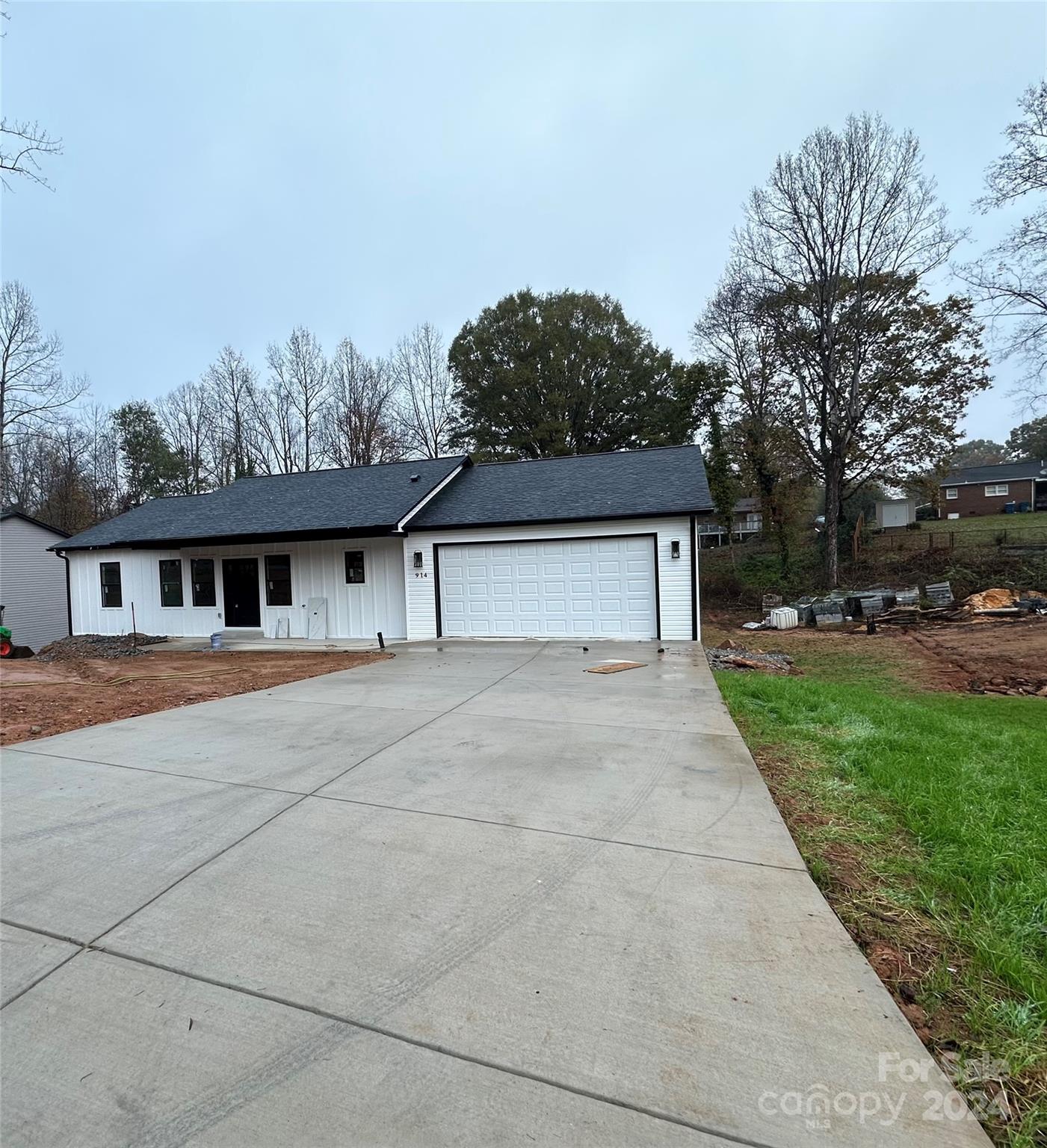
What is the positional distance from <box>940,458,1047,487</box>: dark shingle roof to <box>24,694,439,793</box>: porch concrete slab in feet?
136

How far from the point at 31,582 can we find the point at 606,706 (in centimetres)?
2261

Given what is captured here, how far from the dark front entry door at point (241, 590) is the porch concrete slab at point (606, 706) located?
9365 mm

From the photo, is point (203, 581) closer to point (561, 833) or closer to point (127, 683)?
point (127, 683)

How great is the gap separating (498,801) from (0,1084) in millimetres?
2422

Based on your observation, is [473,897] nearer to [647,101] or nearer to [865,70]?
[647,101]

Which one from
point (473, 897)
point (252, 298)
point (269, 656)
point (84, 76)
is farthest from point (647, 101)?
point (252, 298)

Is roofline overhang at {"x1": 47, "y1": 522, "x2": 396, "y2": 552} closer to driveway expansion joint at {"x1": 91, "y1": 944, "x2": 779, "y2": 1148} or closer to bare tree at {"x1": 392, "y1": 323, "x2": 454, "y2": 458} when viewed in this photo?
driveway expansion joint at {"x1": 91, "y1": 944, "x2": 779, "y2": 1148}

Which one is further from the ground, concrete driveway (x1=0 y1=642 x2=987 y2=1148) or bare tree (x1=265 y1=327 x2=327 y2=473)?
bare tree (x1=265 y1=327 x2=327 y2=473)

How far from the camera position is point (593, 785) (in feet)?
13.1

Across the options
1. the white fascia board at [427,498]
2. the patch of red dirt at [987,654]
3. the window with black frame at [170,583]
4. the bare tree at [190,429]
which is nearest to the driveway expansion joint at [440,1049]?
the patch of red dirt at [987,654]

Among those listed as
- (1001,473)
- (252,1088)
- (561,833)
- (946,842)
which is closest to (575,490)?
(561,833)

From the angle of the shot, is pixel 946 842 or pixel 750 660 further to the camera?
pixel 750 660

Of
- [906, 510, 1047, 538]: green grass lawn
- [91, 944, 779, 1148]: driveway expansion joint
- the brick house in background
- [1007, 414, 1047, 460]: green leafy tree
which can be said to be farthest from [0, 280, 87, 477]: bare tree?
→ [1007, 414, 1047, 460]: green leafy tree

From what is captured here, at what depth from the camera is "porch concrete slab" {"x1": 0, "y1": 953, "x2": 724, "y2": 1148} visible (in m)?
1.51
